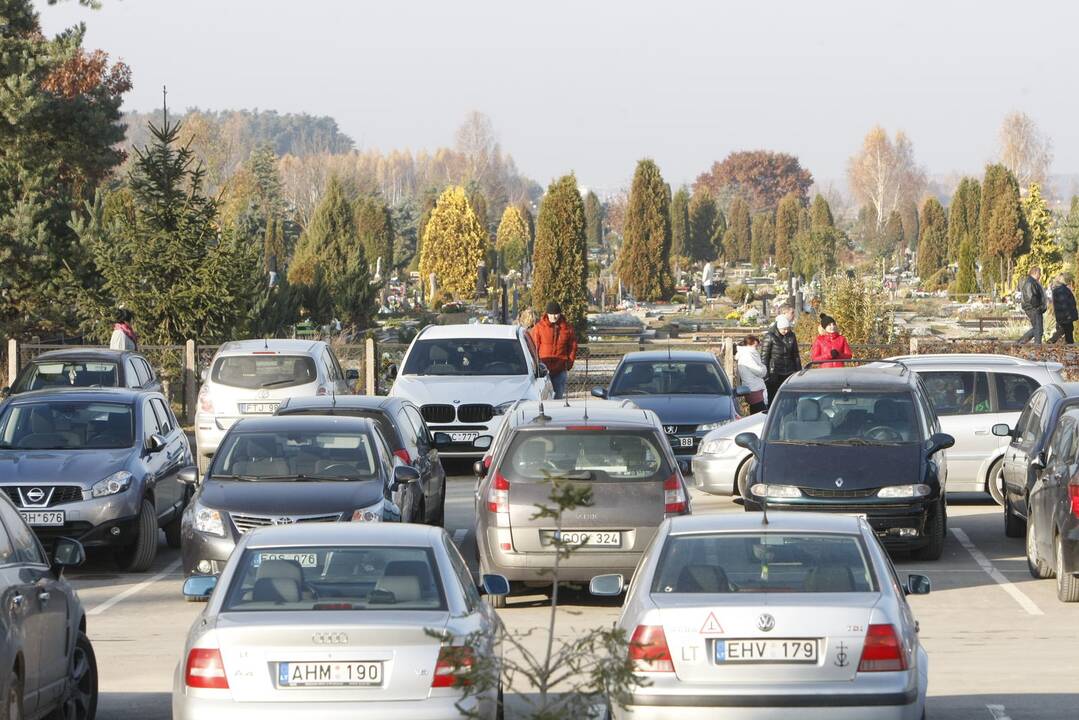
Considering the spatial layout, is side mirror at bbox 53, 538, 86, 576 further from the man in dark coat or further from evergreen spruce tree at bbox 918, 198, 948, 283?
evergreen spruce tree at bbox 918, 198, 948, 283

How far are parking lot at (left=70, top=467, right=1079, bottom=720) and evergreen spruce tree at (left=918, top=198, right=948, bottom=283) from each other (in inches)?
3985

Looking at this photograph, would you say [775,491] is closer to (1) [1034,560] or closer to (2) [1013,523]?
(1) [1034,560]

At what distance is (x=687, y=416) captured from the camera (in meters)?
22.8

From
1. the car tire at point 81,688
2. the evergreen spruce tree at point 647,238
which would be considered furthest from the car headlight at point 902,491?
the evergreen spruce tree at point 647,238

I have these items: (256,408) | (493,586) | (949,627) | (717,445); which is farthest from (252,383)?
Result: (493,586)

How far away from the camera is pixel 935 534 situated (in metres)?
15.3

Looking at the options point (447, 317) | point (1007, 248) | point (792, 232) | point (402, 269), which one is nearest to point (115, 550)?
point (447, 317)

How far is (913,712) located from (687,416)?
15.5 metres

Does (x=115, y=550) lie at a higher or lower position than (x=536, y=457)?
lower

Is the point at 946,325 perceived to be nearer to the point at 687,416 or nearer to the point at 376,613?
the point at 687,416

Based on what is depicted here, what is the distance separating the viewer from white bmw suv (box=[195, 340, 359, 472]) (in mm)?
22750

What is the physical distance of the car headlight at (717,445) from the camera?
2003cm

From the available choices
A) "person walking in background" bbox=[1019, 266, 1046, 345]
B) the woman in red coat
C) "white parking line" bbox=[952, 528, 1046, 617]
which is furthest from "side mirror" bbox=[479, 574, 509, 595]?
"person walking in background" bbox=[1019, 266, 1046, 345]

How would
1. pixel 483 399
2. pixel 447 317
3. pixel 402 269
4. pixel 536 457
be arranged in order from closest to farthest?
pixel 536 457, pixel 483 399, pixel 447 317, pixel 402 269
